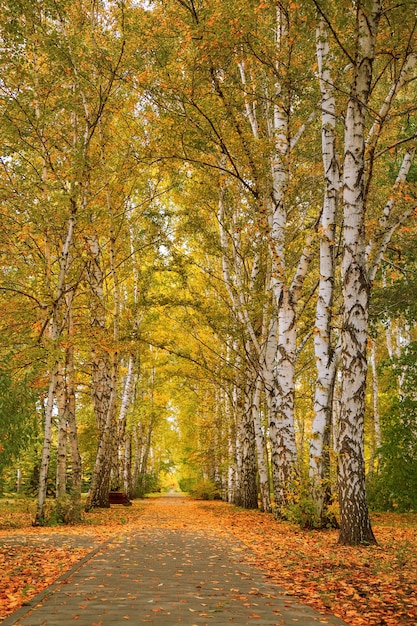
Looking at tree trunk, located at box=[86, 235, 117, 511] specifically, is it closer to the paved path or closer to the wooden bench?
the wooden bench

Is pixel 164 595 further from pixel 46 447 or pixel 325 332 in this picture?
pixel 46 447

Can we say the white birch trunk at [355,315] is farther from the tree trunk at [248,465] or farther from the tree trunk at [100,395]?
the tree trunk at [248,465]

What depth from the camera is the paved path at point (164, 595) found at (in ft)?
17.0

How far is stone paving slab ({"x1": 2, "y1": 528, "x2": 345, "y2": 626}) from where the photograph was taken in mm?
5180

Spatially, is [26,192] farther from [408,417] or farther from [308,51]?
[408,417]

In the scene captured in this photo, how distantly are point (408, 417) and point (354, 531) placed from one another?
39.8 feet

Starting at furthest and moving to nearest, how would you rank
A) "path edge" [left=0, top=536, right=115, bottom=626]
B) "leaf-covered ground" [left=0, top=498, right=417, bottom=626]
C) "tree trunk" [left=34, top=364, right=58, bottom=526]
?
"tree trunk" [left=34, top=364, right=58, bottom=526], "leaf-covered ground" [left=0, top=498, right=417, bottom=626], "path edge" [left=0, top=536, right=115, bottom=626]

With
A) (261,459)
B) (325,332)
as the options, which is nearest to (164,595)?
(325,332)

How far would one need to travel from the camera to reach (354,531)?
9578mm

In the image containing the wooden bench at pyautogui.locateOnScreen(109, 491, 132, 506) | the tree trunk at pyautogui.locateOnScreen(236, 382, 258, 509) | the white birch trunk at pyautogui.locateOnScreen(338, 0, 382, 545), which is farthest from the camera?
the wooden bench at pyautogui.locateOnScreen(109, 491, 132, 506)

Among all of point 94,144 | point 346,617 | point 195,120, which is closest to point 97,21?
point 94,144

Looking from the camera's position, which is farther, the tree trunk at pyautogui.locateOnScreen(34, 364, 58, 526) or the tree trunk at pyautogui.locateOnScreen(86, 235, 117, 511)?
the tree trunk at pyautogui.locateOnScreen(86, 235, 117, 511)

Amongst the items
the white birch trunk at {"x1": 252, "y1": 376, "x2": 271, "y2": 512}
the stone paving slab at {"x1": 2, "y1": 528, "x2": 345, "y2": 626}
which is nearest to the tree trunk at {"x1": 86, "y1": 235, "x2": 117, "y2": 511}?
the white birch trunk at {"x1": 252, "y1": 376, "x2": 271, "y2": 512}

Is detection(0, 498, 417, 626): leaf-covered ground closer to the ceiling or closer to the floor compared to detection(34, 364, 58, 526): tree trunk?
closer to the floor
